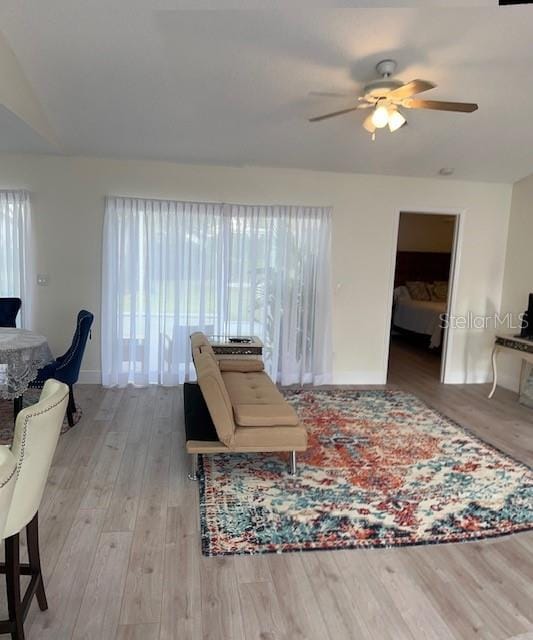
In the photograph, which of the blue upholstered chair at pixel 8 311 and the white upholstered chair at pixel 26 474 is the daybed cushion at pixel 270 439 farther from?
the blue upholstered chair at pixel 8 311

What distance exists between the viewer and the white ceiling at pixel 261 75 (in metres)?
2.88

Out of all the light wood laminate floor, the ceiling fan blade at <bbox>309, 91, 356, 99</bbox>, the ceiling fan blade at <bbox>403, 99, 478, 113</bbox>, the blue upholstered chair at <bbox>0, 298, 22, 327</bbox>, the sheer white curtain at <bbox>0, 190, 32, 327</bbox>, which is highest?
the ceiling fan blade at <bbox>309, 91, 356, 99</bbox>

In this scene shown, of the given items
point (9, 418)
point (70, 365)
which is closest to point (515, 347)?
point (70, 365)

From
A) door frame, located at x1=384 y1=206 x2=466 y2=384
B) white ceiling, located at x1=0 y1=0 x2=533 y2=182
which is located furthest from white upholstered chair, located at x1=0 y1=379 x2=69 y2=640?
door frame, located at x1=384 y1=206 x2=466 y2=384

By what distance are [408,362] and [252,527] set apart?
16.6 ft

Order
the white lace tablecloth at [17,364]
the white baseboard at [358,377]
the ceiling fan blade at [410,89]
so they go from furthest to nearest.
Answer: the white baseboard at [358,377]
the white lace tablecloth at [17,364]
the ceiling fan blade at [410,89]

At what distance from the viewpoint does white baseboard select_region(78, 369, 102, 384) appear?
526 centimetres

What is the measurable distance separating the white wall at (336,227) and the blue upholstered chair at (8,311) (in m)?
0.52

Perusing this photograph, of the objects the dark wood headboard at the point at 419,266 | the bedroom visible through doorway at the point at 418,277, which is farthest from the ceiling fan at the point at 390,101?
the dark wood headboard at the point at 419,266

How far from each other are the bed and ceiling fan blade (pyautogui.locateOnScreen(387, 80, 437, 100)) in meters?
5.47

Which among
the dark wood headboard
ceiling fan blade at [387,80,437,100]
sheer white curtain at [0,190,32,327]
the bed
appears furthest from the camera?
the dark wood headboard

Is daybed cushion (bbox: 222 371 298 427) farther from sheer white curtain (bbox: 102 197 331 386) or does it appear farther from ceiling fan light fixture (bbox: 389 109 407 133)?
ceiling fan light fixture (bbox: 389 109 407 133)

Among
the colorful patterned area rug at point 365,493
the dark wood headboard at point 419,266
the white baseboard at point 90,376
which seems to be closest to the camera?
the colorful patterned area rug at point 365,493

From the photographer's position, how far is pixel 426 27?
292 centimetres
